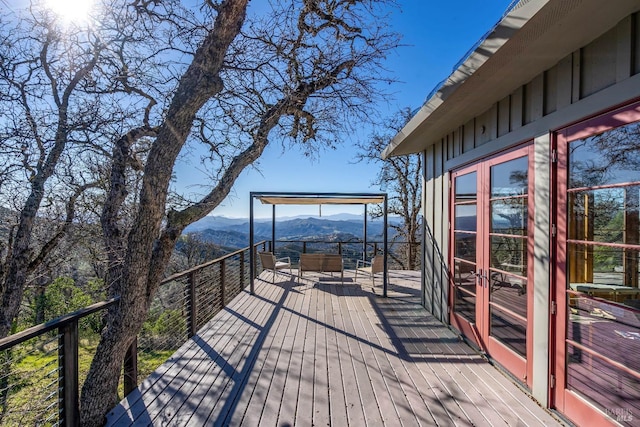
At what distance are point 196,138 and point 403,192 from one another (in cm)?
909

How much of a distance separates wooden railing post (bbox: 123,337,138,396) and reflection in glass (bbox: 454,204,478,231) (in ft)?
12.0

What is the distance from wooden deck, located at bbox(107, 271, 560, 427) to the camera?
209 centimetres

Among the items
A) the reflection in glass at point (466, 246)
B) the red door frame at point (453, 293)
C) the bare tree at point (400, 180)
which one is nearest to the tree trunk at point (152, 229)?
the red door frame at point (453, 293)

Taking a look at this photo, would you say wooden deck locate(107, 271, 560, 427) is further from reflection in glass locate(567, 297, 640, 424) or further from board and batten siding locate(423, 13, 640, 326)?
board and batten siding locate(423, 13, 640, 326)

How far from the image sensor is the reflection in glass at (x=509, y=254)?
2512 millimetres

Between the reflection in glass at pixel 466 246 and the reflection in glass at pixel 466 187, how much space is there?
0.44 m

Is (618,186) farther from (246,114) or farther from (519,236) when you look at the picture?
(246,114)

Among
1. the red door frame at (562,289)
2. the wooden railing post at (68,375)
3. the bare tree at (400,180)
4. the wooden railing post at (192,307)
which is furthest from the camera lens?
the bare tree at (400,180)

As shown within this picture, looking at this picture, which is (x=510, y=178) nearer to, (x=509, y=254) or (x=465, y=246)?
(x=509, y=254)

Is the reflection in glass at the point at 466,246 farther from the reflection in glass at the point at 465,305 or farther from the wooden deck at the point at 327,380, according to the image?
the wooden deck at the point at 327,380

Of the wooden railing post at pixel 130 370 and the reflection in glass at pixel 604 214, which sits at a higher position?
the reflection in glass at pixel 604 214

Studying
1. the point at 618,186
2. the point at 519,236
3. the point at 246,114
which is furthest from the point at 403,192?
the point at 618,186

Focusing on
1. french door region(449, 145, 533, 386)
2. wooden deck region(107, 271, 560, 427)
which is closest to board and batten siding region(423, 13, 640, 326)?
french door region(449, 145, 533, 386)

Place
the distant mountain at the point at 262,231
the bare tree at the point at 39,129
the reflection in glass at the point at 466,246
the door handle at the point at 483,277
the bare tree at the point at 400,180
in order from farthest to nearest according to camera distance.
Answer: the bare tree at the point at 400,180
the distant mountain at the point at 262,231
the bare tree at the point at 39,129
the reflection in glass at the point at 466,246
the door handle at the point at 483,277
